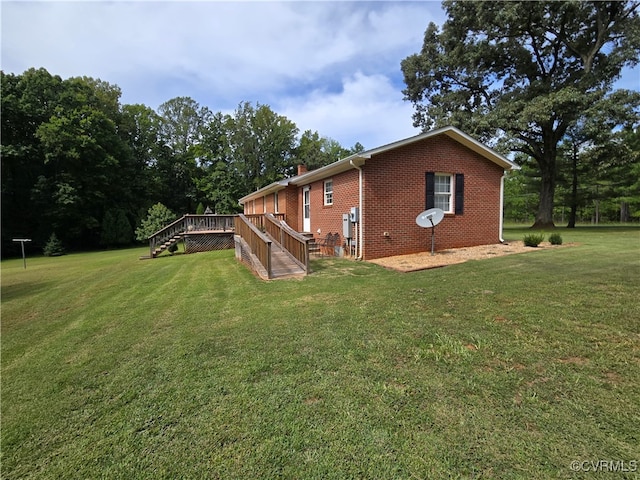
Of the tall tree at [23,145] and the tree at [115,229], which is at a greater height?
the tall tree at [23,145]

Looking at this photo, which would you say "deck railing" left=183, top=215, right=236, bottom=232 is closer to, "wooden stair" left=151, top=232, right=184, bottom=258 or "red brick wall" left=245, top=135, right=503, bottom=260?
"wooden stair" left=151, top=232, right=184, bottom=258

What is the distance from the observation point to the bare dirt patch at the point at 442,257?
8.02 m

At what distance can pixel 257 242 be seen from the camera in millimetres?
8734

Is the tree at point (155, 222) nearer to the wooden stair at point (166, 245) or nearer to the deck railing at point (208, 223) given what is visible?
the wooden stair at point (166, 245)

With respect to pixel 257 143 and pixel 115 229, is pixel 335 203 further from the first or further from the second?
pixel 257 143

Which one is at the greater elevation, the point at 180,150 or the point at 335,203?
the point at 180,150

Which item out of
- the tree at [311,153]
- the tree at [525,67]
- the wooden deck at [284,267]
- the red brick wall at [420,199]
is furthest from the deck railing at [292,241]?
the tree at [311,153]

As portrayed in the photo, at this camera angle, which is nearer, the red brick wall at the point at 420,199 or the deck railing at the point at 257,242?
the deck railing at the point at 257,242

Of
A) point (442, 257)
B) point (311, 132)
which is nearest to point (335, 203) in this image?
point (442, 257)

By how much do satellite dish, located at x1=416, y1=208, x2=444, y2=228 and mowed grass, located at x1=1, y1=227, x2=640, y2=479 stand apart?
14.0ft

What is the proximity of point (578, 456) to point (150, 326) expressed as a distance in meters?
4.88

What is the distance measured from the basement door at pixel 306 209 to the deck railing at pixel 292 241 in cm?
311

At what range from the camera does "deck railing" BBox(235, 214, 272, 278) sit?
24.5 ft

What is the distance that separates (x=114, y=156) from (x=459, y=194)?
104 ft
